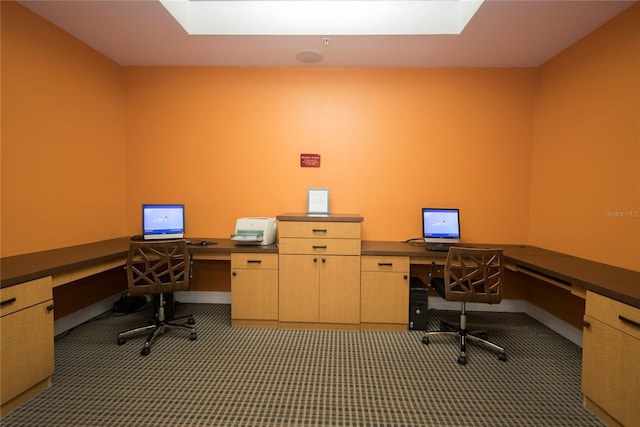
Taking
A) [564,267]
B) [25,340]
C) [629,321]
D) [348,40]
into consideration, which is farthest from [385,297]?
[25,340]

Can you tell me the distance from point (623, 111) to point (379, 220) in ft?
8.21

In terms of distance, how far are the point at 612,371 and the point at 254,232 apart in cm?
315

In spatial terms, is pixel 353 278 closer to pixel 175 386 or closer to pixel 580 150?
pixel 175 386

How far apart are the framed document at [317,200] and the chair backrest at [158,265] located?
1562 mm

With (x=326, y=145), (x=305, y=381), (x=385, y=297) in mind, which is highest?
(x=326, y=145)

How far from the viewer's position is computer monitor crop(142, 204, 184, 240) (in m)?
3.52

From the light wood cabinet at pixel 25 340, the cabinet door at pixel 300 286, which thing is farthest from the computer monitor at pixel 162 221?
the cabinet door at pixel 300 286

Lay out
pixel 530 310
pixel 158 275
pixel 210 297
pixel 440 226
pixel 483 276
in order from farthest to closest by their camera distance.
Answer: pixel 210 297, pixel 530 310, pixel 440 226, pixel 158 275, pixel 483 276

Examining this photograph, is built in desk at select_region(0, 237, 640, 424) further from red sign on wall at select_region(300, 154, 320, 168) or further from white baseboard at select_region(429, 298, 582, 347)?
red sign on wall at select_region(300, 154, 320, 168)

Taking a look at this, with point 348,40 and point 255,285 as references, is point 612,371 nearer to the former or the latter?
point 255,285

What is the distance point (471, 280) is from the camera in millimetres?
2732

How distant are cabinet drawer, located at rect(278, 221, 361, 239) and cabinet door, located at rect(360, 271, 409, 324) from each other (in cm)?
48

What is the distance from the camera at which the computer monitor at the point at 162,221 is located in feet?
11.5

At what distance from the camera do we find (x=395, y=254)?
3164 mm
